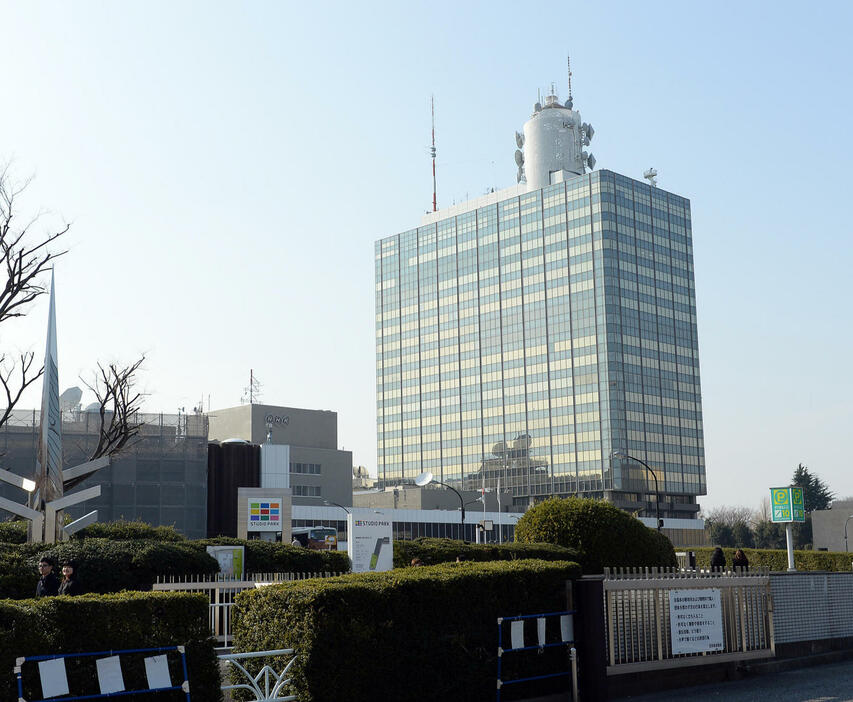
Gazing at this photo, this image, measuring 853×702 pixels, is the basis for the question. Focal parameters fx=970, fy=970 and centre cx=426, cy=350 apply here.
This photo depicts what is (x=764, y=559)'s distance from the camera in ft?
159

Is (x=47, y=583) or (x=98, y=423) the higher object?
(x=98, y=423)

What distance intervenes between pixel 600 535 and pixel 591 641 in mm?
8319

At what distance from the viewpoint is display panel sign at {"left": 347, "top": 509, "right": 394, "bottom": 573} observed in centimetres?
2403

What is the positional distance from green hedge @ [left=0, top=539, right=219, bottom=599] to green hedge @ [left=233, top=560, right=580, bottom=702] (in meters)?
9.86

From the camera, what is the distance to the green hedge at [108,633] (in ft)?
32.1

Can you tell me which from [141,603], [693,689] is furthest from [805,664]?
[141,603]

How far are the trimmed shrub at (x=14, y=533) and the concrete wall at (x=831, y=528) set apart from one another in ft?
289

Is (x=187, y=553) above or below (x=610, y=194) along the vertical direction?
below

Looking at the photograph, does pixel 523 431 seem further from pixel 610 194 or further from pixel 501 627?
pixel 501 627

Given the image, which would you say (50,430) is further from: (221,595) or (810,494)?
(810,494)

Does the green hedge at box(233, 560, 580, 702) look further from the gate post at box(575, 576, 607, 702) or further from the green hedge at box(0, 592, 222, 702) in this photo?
the green hedge at box(0, 592, 222, 702)

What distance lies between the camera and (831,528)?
10025cm

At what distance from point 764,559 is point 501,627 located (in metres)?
38.9

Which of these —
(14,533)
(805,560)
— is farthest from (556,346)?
(14,533)
